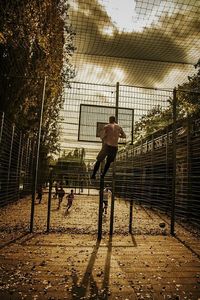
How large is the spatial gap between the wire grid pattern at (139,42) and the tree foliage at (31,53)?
1129 millimetres

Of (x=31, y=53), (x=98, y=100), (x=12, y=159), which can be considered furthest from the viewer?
(x=12, y=159)

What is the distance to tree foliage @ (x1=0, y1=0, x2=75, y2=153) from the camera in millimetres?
8695

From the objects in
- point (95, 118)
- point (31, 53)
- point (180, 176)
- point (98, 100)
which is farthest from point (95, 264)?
point (31, 53)

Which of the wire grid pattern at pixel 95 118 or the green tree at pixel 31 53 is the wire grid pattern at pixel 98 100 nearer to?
the wire grid pattern at pixel 95 118

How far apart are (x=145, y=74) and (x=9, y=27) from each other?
536 cm

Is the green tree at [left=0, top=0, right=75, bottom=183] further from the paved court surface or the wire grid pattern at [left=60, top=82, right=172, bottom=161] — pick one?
the paved court surface

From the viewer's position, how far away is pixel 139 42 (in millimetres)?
8977

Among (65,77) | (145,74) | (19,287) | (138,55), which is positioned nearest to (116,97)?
(138,55)

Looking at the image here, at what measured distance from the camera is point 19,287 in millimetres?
3434

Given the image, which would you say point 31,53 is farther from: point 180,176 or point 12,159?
point 180,176

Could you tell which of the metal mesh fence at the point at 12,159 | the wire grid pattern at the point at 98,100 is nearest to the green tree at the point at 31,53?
the metal mesh fence at the point at 12,159

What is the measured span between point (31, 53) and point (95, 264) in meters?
9.81

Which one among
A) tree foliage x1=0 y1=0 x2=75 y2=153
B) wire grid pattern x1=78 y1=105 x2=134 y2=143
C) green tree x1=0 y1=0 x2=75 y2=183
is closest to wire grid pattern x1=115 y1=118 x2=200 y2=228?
wire grid pattern x1=78 y1=105 x2=134 y2=143

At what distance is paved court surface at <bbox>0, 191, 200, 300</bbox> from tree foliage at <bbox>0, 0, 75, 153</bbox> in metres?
4.58
